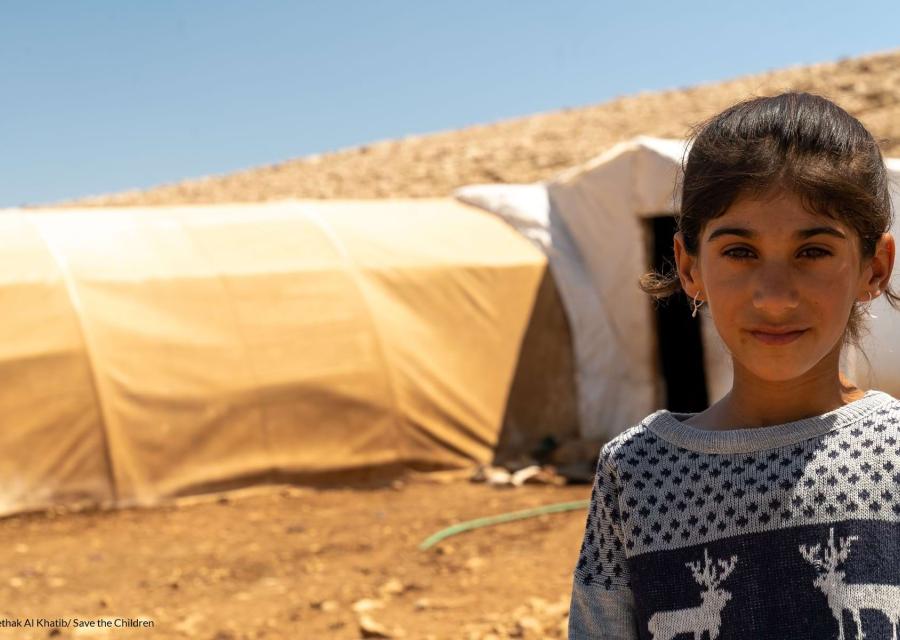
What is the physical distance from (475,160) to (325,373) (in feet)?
53.0

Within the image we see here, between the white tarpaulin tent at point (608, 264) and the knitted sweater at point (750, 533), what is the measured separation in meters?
6.75

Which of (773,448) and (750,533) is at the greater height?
(773,448)

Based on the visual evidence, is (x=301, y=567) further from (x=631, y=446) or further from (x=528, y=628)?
(x=631, y=446)

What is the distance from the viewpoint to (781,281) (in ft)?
4.82

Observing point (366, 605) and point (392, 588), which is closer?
point (366, 605)

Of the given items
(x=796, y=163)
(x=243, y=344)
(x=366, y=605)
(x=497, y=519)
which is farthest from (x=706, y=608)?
(x=243, y=344)

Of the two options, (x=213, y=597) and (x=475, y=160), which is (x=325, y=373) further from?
(x=475, y=160)

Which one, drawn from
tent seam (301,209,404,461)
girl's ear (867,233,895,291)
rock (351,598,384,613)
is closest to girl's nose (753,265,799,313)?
girl's ear (867,233,895,291)

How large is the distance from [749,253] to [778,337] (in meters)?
0.13

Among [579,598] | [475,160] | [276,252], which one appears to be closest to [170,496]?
[276,252]

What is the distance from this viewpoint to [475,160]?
23594mm

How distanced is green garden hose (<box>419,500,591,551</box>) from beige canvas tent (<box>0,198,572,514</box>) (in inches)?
66.9

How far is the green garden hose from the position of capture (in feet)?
20.6

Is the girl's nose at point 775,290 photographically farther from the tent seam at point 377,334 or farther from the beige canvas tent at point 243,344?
the tent seam at point 377,334
